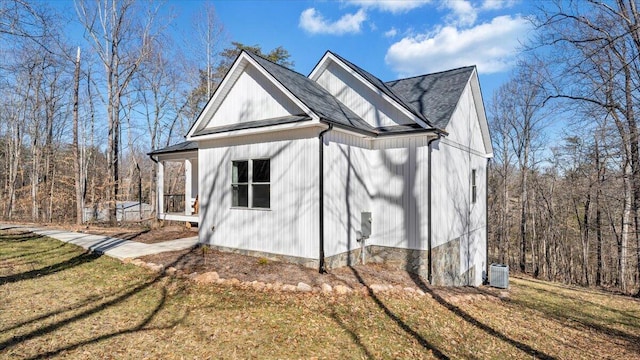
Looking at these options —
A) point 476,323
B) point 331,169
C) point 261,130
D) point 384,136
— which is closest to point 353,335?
point 476,323

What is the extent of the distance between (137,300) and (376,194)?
19.8 feet

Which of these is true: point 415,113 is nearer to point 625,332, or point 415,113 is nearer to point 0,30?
point 625,332

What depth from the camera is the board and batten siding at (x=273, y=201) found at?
7.52 metres

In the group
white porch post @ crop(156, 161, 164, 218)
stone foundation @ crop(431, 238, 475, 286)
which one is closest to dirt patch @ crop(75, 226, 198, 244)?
white porch post @ crop(156, 161, 164, 218)

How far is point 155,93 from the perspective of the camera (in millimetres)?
24516

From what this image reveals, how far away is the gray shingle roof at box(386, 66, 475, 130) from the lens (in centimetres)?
918

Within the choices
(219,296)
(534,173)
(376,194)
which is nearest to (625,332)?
(376,194)

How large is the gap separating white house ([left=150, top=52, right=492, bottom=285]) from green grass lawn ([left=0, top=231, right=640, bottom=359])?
1765 millimetres

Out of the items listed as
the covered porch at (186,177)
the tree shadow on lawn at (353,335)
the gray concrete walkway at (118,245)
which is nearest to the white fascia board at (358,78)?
the tree shadow on lawn at (353,335)

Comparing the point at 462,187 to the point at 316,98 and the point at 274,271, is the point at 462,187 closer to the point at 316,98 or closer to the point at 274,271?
the point at 316,98

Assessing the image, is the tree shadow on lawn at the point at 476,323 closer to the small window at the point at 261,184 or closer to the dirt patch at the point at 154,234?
the small window at the point at 261,184

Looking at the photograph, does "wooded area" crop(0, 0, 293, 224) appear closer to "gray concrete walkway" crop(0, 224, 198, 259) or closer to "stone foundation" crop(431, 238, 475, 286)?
"gray concrete walkway" crop(0, 224, 198, 259)

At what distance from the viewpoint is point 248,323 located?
5.02 metres

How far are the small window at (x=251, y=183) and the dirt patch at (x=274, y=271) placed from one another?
1403mm
